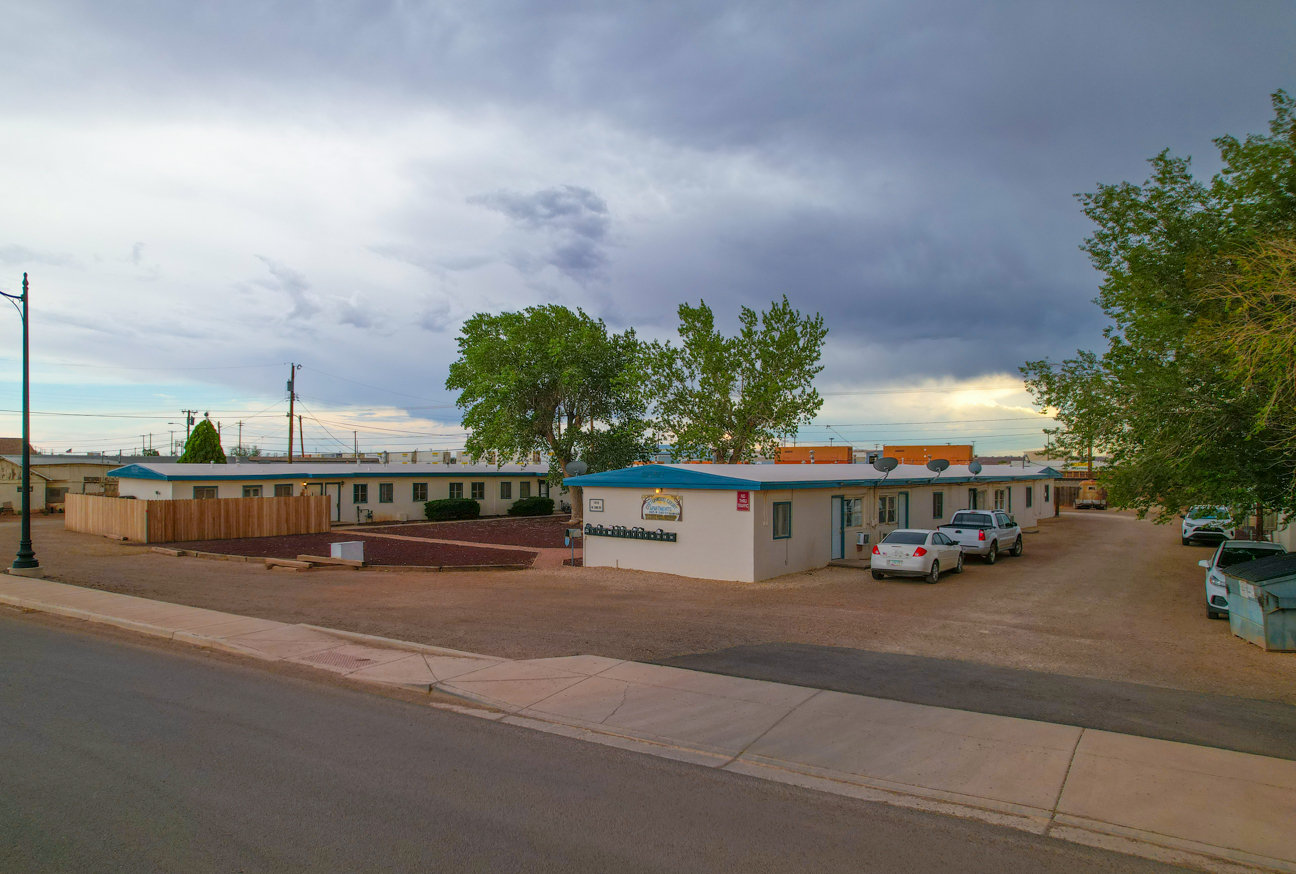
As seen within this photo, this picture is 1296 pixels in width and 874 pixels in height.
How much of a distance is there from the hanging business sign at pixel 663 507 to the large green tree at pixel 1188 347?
34.6 feet

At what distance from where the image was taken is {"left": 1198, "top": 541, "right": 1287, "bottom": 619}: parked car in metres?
14.5

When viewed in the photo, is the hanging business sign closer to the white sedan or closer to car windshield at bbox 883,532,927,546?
the white sedan

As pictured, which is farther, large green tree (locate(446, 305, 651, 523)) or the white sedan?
large green tree (locate(446, 305, 651, 523))

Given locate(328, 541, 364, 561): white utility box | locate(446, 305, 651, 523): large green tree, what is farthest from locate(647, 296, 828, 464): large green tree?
locate(328, 541, 364, 561): white utility box

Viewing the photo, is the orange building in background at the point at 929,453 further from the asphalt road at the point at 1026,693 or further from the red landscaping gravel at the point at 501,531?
the asphalt road at the point at 1026,693

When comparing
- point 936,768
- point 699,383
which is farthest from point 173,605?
point 699,383

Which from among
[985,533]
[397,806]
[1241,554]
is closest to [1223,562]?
[1241,554]

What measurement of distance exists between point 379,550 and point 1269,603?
85.4 ft

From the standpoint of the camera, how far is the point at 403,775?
6.60 meters

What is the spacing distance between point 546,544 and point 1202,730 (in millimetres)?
25042

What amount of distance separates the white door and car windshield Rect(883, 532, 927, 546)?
3.22 m

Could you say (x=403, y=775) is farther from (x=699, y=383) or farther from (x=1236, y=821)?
(x=699, y=383)

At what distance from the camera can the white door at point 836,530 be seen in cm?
2348

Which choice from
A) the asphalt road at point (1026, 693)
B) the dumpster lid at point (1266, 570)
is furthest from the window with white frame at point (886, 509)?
the asphalt road at point (1026, 693)
